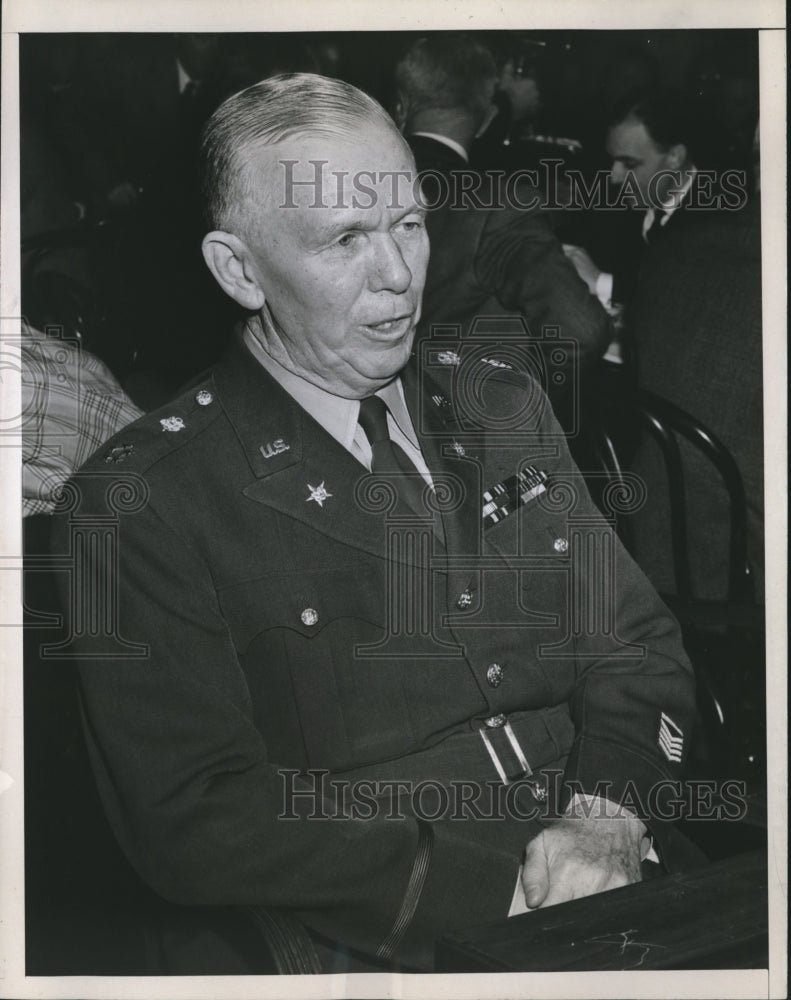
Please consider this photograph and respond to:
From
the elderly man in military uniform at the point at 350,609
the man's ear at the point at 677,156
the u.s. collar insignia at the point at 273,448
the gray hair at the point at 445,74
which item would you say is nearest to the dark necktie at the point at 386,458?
the elderly man in military uniform at the point at 350,609

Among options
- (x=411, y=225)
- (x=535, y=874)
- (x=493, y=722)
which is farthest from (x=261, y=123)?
(x=535, y=874)

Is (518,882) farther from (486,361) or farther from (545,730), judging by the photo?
(486,361)

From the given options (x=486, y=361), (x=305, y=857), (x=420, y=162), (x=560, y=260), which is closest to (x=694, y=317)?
(x=560, y=260)

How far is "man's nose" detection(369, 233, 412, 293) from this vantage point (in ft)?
5.38

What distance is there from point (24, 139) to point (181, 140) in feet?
0.86

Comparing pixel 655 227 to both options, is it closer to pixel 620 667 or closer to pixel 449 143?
pixel 449 143

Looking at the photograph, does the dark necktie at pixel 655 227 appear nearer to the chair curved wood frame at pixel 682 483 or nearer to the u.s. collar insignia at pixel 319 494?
the chair curved wood frame at pixel 682 483

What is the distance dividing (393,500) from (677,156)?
0.70m

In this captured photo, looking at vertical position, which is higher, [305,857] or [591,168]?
[591,168]

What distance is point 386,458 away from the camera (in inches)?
66.3

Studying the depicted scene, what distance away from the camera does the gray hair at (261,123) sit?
1.62 metres

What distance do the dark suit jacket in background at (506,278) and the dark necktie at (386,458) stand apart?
5.5 inches

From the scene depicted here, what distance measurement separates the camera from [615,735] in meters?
1.71

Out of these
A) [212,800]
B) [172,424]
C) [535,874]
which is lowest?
[535,874]
